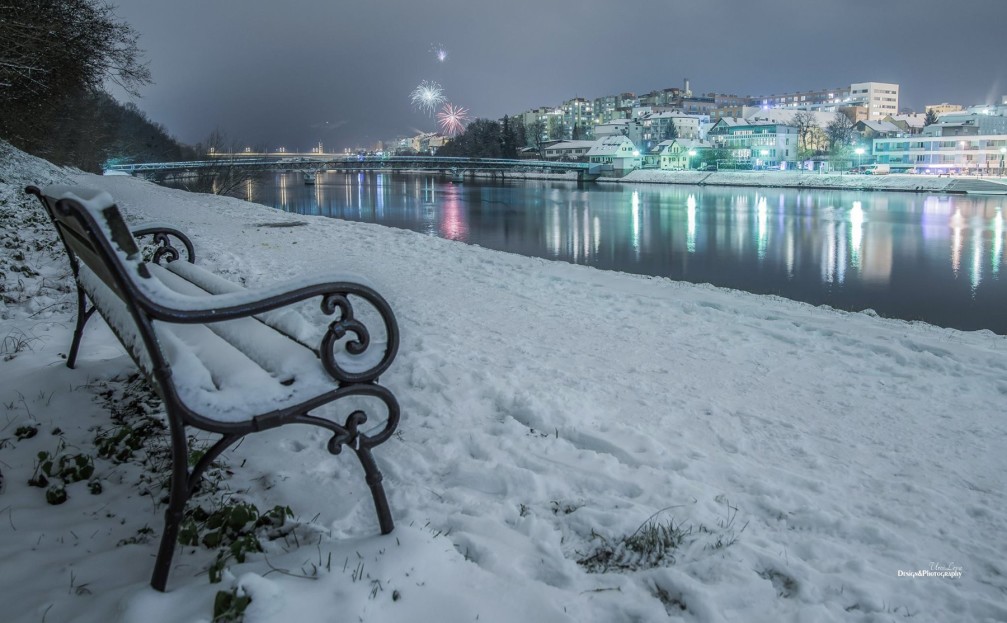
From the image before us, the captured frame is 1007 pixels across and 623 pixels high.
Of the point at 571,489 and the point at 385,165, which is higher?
the point at 385,165

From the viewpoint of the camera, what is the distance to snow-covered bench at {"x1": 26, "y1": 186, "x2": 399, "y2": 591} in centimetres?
174

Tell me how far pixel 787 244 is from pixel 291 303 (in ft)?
84.2

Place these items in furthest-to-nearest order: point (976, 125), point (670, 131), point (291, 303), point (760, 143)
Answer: point (670, 131) → point (760, 143) → point (976, 125) → point (291, 303)

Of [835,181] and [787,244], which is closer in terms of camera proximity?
[787,244]

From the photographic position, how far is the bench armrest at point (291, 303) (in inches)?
69.2

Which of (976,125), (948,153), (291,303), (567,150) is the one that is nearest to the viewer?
(291,303)

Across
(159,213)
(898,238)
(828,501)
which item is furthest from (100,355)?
(898,238)

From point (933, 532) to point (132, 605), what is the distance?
299 cm

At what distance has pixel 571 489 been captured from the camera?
9.31 feet

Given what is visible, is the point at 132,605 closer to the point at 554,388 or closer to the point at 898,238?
the point at 554,388

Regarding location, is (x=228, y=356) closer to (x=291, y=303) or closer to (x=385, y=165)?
(x=291, y=303)

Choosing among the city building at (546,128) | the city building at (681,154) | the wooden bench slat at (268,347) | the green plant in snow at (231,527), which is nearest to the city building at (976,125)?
the city building at (681,154)

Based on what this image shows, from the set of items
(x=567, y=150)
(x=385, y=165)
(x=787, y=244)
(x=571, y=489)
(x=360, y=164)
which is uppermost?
(x=567, y=150)

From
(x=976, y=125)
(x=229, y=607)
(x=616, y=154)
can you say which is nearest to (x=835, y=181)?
(x=976, y=125)
